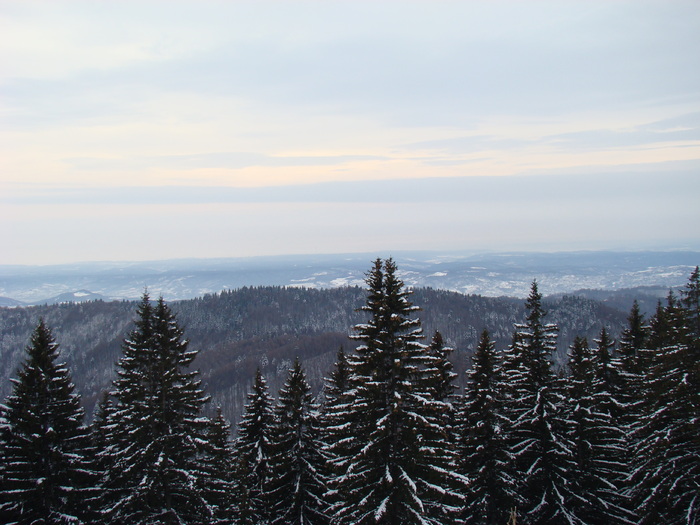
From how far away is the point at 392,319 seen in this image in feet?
60.1

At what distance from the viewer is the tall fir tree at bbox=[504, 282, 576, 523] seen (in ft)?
84.4

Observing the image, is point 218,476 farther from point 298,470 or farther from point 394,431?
point 394,431

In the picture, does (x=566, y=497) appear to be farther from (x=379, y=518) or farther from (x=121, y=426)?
(x=121, y=426)

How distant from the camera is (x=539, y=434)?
26.2 meters

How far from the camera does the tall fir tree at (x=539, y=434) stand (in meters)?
25.7

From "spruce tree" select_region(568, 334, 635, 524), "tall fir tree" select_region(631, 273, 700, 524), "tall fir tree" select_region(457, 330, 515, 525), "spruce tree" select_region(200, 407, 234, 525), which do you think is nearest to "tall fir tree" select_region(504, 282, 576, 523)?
"tall fir tree" select_region(457, 330, 515, 525)

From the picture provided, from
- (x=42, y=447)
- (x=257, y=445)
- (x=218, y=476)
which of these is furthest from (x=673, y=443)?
(x=42, y=447)

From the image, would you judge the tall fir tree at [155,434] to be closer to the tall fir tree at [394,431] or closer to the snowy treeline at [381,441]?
the snowy treeline at [381,441]

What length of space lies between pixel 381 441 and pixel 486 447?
30.5ft

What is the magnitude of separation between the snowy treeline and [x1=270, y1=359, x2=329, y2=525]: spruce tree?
0.11 m

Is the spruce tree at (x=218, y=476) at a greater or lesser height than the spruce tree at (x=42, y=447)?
lesser

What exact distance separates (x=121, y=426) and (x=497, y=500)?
64.5ft

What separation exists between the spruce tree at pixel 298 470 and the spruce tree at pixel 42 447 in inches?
380

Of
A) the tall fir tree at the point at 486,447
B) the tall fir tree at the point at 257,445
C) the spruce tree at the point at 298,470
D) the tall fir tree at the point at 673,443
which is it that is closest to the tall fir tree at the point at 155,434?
the spruce tree at the point at 298,470
